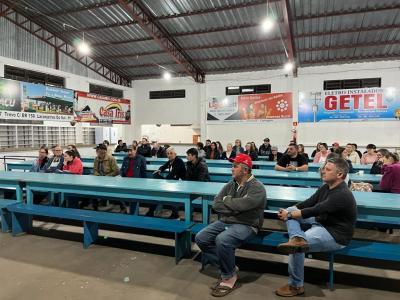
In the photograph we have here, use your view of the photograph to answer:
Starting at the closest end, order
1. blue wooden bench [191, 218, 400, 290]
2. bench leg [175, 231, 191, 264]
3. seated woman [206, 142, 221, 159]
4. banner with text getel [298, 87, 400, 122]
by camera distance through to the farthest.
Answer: blue wooden bench [191, 218, 400, 290]
bench leg [175, 231, 191, 264]
seated woman [206, 142, 221, 159]
banner with text getel [298, 87, 400, 122]

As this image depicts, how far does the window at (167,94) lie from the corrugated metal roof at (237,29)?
202 cm

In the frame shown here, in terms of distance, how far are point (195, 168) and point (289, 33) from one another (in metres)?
7.23

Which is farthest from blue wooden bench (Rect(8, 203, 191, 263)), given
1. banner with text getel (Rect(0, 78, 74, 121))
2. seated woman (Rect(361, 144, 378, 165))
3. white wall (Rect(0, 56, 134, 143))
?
white wall (Rect(0, 56, 134, 143))

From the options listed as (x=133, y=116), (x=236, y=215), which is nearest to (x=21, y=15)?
(x=133, y=116)

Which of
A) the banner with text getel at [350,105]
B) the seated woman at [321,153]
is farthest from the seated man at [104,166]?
the banner with text getel at [350,105]

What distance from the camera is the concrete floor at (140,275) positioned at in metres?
2.62

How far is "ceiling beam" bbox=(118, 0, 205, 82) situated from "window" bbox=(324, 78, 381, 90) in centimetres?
551

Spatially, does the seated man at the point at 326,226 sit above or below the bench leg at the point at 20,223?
above

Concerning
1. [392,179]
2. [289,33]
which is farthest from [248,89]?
[392,179]

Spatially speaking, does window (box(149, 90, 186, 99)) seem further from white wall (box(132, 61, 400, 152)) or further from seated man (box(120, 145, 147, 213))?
seated man (box(120, 145, 147, 213))

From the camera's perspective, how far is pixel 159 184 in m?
3.89

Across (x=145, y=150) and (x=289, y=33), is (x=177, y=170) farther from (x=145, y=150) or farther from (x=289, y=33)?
(x=289, y=33)

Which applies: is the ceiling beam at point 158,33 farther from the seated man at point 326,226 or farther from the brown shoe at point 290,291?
the brown shoe at point 290,291

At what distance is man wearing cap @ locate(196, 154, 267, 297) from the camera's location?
2.67 metres
